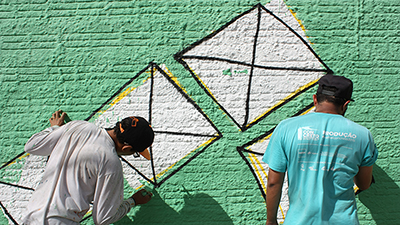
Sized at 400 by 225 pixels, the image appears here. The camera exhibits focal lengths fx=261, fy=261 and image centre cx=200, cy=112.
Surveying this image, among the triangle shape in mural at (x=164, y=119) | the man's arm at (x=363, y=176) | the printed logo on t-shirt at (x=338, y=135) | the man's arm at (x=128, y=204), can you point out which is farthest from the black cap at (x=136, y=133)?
the man's arm at (x=363, y=176)

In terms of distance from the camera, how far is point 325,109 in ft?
5.87

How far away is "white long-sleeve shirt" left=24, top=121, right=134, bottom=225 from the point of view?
177 cm

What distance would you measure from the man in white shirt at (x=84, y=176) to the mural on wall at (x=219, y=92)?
0.69 meters

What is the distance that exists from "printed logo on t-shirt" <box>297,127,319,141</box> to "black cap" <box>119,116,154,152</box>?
1.03 meters

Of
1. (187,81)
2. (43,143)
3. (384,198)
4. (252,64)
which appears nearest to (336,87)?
(252,64)

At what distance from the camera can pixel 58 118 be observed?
8.16 feet

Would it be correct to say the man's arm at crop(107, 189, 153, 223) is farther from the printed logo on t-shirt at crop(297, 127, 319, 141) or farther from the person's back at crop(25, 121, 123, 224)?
the printed logo on t-shirt at crop(297, 127, 319, 141)

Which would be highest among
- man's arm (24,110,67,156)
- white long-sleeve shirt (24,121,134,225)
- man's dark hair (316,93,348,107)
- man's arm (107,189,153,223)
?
man's dark hair (316,93,348,107)

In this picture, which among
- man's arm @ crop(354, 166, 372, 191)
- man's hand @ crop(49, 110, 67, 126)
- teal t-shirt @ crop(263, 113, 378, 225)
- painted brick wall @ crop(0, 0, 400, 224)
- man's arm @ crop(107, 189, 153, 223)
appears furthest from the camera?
painted brick wall @ crop(0, 0, 400, 224)

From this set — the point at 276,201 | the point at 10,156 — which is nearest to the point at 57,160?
the point at 10,156

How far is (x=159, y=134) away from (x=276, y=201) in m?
1.29

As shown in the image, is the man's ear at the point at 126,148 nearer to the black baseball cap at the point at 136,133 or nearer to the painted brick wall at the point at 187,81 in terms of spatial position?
the black baseball cap at the point at 136,133

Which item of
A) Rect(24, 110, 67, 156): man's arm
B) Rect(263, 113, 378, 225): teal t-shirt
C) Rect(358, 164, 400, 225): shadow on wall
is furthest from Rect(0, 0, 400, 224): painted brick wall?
Rect(263, 113, 378, 225): teal t-shirt

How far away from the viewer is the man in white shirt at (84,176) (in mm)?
1771
